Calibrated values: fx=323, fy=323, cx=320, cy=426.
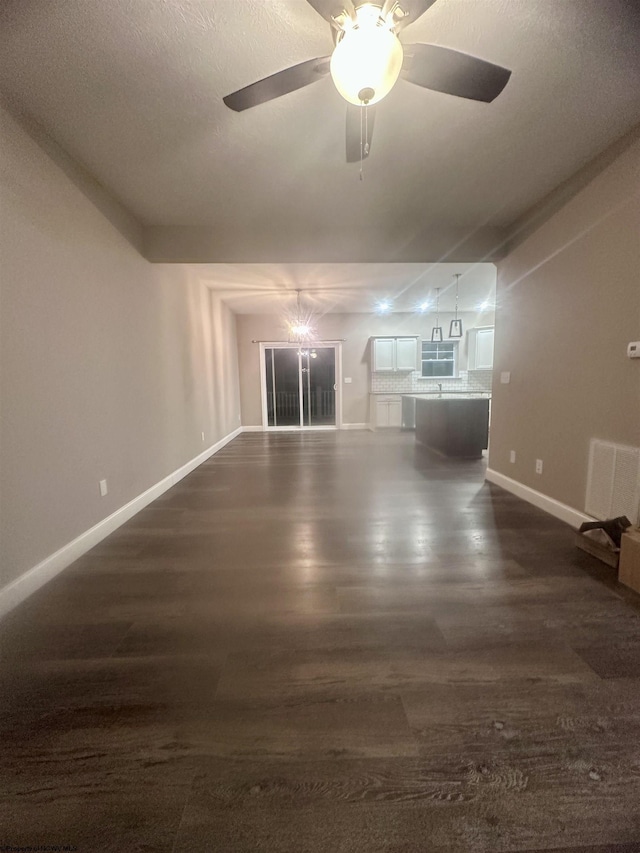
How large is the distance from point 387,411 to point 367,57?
6499 mm

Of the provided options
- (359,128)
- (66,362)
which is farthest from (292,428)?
(359,128)

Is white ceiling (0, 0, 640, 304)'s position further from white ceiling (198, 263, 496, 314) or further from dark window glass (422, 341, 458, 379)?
dark window glass (422, 341, 458, 379)

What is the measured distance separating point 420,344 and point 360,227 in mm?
4715

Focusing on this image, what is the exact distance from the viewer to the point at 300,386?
7.82 m

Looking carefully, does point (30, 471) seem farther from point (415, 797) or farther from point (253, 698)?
point (415, 797)

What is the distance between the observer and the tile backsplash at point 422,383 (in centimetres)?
748

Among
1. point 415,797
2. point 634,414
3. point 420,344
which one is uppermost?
point 420,344

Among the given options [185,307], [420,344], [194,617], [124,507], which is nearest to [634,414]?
[194,617]

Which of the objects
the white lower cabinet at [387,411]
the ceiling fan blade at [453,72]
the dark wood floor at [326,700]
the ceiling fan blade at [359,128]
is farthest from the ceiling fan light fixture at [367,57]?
the white lower cabinet at [387,411]

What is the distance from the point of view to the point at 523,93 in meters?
1.66

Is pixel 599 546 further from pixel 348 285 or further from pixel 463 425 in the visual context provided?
pixel 348 285

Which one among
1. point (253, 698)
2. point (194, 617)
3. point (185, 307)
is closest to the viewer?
point (253, 698)

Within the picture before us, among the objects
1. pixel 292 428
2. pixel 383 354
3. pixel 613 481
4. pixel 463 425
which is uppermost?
pixel 383 354

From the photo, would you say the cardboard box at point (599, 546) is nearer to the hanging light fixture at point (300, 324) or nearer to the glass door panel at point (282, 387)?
the hanging light fixture at point (300, 324)
